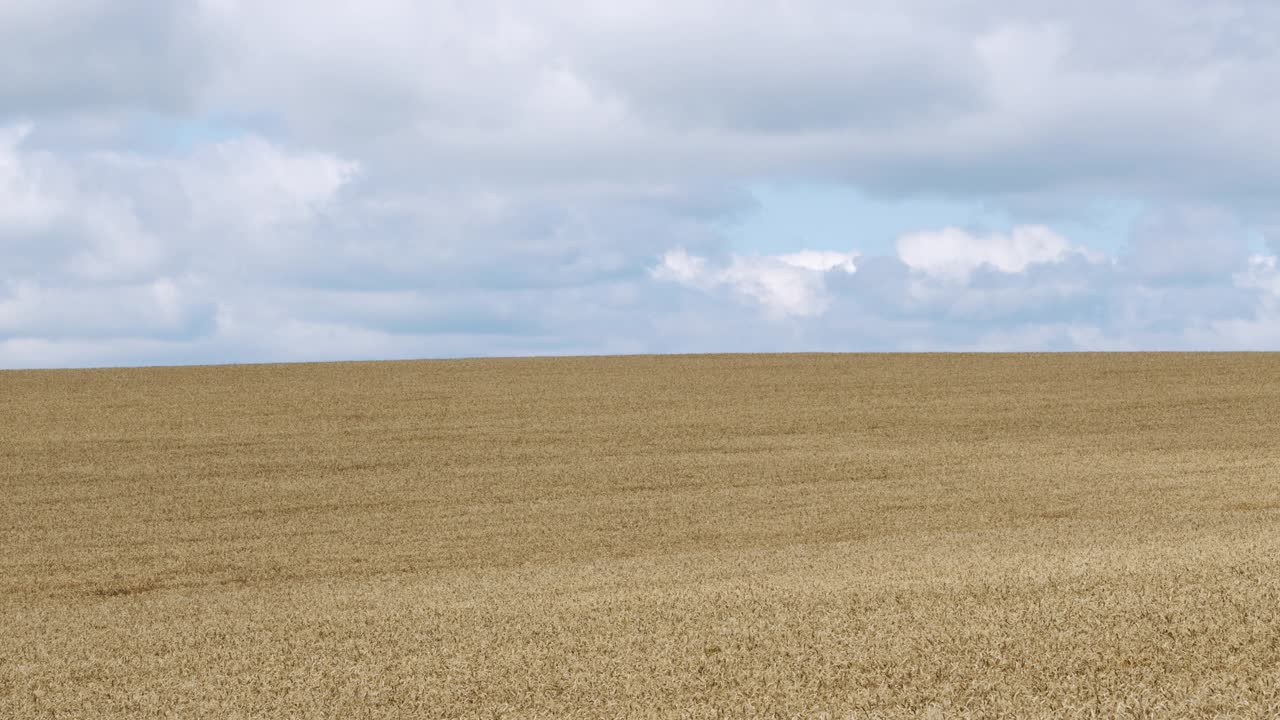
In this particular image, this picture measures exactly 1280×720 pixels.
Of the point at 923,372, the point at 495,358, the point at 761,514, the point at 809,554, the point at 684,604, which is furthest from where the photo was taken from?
the point at 495,358

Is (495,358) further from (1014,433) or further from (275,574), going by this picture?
(275,574)

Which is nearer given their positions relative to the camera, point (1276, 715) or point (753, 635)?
point (1276, 715)

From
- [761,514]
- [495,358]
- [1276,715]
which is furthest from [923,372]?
[1276,715]

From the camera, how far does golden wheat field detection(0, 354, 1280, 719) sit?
6.74 meters

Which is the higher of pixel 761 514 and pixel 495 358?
pixel 495 358

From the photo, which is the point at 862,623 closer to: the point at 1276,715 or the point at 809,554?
the point at 1276,715

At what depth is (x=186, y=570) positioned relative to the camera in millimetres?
14062

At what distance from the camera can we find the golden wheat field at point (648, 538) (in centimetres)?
674

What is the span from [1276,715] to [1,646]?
329 inches

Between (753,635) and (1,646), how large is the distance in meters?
5.67

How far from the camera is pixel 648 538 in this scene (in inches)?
594

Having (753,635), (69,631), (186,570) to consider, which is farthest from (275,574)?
(753,635)

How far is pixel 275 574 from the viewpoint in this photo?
13828 millimetres

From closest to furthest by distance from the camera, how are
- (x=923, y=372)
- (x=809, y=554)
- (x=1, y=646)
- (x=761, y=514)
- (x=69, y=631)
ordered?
(x=1, y=646)
(x=69, y=631)
(x=809, y=554)
(x=761, y=514)
(x=923, y=372)
